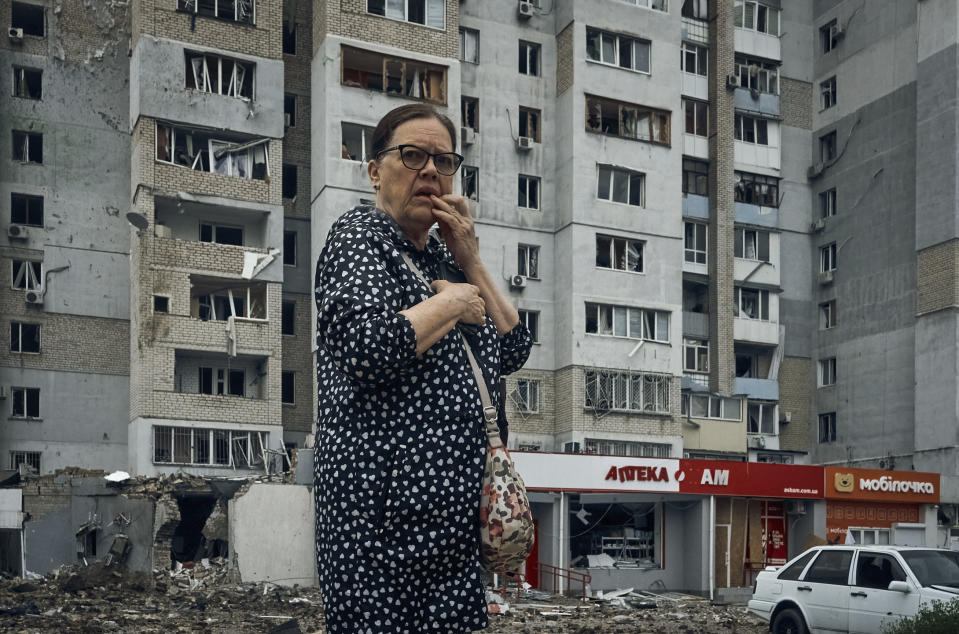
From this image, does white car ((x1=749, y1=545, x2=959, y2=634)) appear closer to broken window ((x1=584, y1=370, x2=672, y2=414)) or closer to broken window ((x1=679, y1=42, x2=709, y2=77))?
broken window ((x1=584, y1=370, x2=672, y2=414))

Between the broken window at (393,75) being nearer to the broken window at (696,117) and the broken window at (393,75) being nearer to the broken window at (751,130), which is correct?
the broken window at (696,117)

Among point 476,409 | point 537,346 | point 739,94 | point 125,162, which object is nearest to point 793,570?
point 476,409

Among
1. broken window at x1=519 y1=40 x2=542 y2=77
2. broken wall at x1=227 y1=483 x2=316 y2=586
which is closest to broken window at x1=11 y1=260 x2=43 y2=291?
broken wall at x1=227 y1=483 x2=316 y2=586

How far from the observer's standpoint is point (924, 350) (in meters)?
44.4

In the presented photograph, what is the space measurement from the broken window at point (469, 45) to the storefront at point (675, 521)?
16702mm

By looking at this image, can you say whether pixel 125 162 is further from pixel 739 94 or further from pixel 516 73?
pixel 739 94

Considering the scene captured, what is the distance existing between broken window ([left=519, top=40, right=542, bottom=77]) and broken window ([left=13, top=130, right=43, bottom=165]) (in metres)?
17.6

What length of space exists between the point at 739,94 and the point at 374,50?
17.7m

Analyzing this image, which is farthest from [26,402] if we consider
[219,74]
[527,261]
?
[527,261]

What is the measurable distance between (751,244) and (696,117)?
5922 mm

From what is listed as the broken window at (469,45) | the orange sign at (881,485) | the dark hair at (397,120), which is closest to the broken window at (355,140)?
the broken window at (469,45)

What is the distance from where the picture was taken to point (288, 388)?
136ft

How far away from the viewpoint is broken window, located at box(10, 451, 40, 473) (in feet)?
125

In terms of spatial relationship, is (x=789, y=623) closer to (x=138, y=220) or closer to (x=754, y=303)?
(x=138, y=220)
